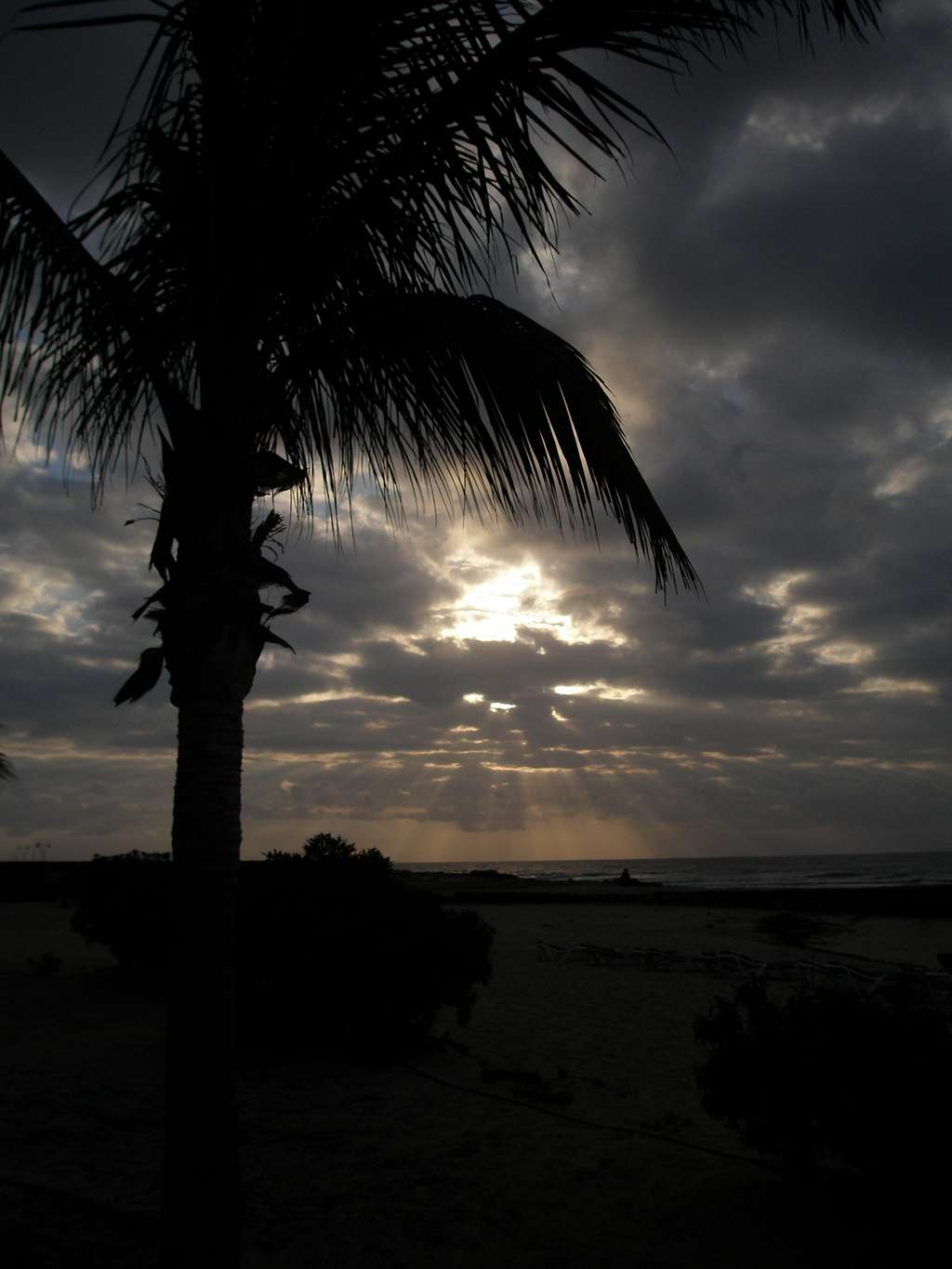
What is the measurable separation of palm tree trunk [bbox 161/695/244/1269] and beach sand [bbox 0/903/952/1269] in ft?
4.37

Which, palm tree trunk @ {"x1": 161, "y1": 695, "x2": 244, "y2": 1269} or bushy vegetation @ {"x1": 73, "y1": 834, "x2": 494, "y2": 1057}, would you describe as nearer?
palm tree trunk @ {"x1": 161, "y1": 695, "x2": 244, "y2": 1269}

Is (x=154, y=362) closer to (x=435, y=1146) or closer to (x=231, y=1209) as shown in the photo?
(x=231, y=1209)

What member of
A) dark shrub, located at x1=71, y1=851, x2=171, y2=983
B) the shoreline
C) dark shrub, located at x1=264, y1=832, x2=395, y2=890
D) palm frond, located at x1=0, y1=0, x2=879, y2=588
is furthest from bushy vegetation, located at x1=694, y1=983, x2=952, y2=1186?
the shoreline

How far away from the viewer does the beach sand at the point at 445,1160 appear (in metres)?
4.10

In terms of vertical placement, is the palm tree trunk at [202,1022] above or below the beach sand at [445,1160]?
above

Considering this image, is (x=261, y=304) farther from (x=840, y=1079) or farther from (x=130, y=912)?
(x=130, y=912)

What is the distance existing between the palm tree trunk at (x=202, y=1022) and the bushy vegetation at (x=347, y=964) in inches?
174

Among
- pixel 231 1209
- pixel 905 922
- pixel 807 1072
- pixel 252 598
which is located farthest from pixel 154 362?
pixel 905 922

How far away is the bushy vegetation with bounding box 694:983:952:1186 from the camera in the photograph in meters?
3.84

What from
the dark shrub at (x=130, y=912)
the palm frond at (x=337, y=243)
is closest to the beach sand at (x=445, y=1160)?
the dark shrub at (x=130, y=912)

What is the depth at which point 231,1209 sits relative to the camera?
2805mm

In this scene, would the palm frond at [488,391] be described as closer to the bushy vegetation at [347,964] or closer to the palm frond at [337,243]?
the palm frond at [337,243]

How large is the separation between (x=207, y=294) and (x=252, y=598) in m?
1.07

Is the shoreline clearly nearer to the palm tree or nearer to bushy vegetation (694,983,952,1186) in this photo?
bushy vegetation (694,983,952,1186)
